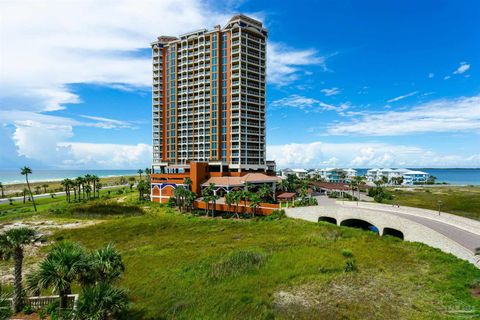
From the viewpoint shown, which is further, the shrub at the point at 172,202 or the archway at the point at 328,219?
the shrub at the point at 172,202

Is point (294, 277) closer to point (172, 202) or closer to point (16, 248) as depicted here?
point (16, 248)

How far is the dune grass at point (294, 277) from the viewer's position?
2498cm

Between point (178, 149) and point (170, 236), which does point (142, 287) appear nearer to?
point (170, 236)

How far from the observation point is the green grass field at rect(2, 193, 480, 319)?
25.0 m

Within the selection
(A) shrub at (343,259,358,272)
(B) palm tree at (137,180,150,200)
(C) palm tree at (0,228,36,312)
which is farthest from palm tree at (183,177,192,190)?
(C) palm tree at (0,228,36,312)

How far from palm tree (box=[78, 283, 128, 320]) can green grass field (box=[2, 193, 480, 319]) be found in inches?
263

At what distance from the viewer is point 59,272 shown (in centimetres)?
2052

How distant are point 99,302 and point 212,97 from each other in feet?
304

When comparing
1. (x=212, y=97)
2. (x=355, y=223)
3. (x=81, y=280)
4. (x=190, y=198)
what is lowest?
(x=355, y=223)

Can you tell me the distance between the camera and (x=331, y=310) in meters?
25.0

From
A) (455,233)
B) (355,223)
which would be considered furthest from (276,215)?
(455,233)

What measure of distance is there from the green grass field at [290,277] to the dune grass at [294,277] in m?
0.10

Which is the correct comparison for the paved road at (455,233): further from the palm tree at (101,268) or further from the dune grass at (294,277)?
the palm tree at (101,268)

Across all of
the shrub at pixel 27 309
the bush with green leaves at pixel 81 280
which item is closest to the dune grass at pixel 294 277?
the bush with green leaves at pixel 81 280
